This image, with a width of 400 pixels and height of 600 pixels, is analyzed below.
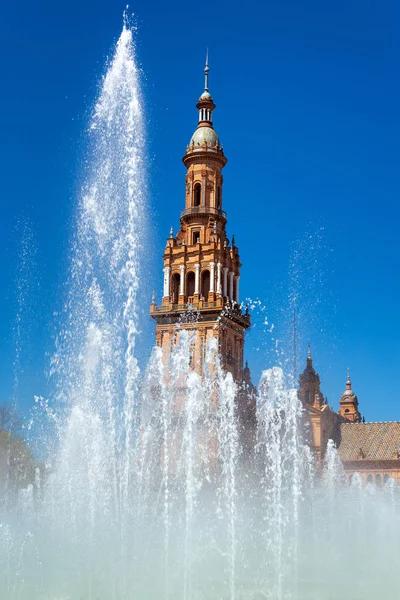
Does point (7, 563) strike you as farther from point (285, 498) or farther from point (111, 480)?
point (285, 498)

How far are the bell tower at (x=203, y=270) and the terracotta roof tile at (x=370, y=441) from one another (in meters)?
15.2

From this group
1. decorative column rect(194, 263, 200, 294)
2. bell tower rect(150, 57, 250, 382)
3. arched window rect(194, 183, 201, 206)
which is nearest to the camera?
bell tower rect(150, 57, 250, 382)

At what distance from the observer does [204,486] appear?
50281 mm

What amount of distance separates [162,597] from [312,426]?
5712cm

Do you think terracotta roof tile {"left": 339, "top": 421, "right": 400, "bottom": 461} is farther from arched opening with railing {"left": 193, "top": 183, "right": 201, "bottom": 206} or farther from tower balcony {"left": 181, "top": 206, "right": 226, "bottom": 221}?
arched opening with railing {"left": 193, "top": 183, "right": 201, "bottom": 206}

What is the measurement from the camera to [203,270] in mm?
70438

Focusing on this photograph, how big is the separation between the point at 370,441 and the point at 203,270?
24.2m

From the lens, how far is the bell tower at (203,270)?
6788cm

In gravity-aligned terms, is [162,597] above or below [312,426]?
below

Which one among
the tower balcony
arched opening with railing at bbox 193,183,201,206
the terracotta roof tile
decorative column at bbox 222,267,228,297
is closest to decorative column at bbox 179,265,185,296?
decorative column at bbox 222,267,228,297

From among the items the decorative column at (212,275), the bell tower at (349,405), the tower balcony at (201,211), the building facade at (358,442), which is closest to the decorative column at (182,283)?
the decorative column at (212,275)

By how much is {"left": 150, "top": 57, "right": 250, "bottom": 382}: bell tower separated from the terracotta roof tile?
1525cm

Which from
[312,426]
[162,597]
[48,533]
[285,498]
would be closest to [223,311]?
[312,426]

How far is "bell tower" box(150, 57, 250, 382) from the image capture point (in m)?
67.9
